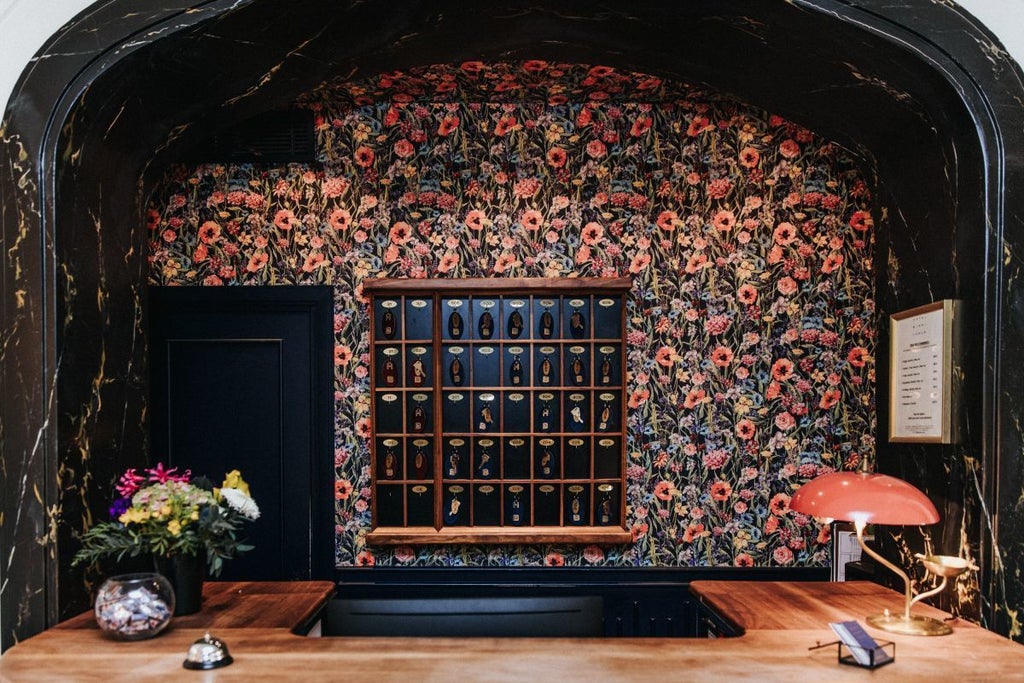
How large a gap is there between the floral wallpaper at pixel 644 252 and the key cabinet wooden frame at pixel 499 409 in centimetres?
10

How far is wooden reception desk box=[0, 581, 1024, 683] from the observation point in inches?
75.3

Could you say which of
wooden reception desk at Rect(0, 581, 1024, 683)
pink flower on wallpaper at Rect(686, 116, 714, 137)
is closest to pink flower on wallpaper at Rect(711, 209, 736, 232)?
pink flower on wallpaper at Rect(686, 116, 714, 137)

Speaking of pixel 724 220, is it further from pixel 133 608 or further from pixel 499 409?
pixel 133 608

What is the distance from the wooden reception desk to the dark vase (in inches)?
1.8

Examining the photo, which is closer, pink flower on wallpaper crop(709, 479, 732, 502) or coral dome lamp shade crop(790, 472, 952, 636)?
coral dome lamp shade crop(790, 472, 952, 636)

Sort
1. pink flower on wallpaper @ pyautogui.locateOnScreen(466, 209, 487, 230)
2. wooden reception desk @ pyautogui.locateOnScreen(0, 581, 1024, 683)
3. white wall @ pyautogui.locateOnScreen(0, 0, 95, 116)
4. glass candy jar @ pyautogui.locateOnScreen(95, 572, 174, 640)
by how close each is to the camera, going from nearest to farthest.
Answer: wooden reception desk @ pyautogui.locateOnScreen(0, 581, 1024, 683), glass candy jar @ pyautogui.locateOnScreen(95, 572, 174, 640), white wall @ pyautogui.locateOnScreen(0, 0, 95, 116), pink flower on wallpaper @ pyautogui.locateOnScreen(466, 209, 487, 230)

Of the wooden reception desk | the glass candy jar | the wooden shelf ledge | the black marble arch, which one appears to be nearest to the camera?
the wooden reception desk

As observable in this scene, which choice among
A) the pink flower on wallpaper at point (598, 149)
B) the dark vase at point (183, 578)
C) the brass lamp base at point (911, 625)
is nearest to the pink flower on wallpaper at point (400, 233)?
the pink flower on wallpaper at point (598, 149)

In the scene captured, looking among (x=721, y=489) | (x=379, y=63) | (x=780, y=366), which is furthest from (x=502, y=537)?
(x=379, y=63)

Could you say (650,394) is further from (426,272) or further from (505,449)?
(426,272)

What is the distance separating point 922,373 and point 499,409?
185 centimetres

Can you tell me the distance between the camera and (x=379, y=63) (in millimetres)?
3117

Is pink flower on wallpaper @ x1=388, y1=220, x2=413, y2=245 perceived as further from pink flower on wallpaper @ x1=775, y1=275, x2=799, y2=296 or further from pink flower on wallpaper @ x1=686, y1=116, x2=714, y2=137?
pink flower on wallpaper @ x1=775, y1=275, x2=799, y2=296

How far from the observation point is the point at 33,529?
247 centimetres
